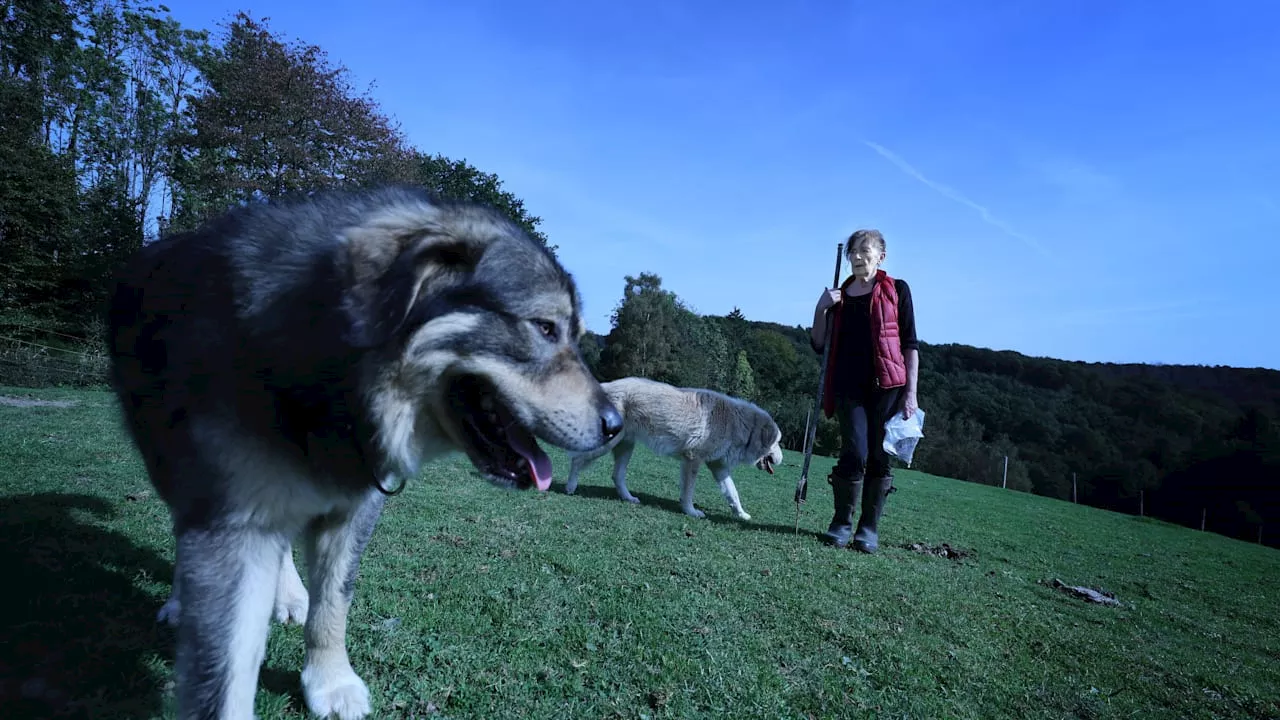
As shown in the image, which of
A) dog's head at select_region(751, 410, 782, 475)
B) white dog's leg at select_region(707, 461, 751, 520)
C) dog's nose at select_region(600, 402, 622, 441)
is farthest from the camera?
dog's head at select_region(751, 410, 782, 475)

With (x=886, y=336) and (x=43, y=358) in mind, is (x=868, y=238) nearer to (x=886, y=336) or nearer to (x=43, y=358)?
(x=886, y=336)

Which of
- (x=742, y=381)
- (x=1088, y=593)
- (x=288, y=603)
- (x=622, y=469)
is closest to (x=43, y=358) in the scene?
(x=622, y=469)

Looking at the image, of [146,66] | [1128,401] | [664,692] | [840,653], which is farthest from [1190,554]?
[146,66]

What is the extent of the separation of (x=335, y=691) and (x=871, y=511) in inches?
219

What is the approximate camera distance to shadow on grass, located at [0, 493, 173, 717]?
226 centimetres

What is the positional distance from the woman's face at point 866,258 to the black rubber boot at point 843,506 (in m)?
2.26

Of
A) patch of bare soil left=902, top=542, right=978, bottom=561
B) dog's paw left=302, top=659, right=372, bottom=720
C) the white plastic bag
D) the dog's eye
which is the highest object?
the dog's eye

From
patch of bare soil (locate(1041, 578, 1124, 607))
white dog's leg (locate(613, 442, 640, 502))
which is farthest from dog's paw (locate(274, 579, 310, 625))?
patch of bare soil (locate(1041, 578, 1124, 607))

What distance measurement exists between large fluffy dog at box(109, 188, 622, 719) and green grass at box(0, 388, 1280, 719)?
566 mm

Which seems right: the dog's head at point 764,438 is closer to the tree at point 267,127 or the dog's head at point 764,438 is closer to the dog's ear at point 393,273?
the dog's ear at point 393,273

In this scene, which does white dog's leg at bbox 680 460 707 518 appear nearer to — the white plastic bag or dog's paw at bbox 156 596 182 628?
the white plastic bag

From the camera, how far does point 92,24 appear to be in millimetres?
27297

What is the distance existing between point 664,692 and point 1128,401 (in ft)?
132

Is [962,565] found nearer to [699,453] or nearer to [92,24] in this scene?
[699,453]
